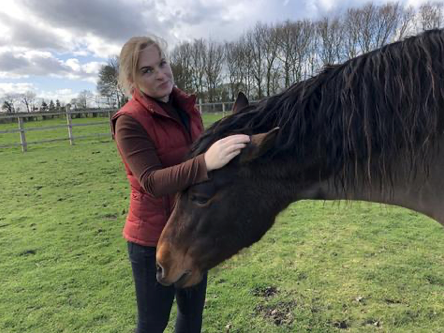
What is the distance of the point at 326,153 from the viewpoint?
1.65 m

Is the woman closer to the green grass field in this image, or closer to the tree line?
the green grass field

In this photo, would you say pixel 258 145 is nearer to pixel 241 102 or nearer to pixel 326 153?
pixel 326 153

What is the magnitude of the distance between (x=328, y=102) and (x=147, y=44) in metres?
1.12

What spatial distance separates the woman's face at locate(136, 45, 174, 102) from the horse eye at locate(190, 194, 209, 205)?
0.70m

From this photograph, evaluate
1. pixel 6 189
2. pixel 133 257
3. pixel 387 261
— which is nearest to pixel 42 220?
pixel 6 189

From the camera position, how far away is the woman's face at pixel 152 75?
6.39ft

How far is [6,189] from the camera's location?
327 inches

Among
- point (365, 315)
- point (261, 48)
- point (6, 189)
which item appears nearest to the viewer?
point (365, 315)

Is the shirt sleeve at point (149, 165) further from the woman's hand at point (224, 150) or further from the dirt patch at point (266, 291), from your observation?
the dirt patch at point (266, 291)

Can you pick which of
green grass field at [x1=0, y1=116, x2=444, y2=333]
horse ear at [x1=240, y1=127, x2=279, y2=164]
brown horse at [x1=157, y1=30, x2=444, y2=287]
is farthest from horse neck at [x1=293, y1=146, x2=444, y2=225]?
horse ear at [x1=240, y1=127, x2=279, y2=164]

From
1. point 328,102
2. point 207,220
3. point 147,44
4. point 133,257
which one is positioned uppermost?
point 147,44

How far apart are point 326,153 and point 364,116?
0.25 metres

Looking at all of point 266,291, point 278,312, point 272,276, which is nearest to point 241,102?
point 278,312

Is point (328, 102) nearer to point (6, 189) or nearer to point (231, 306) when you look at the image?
point (231, 306)
